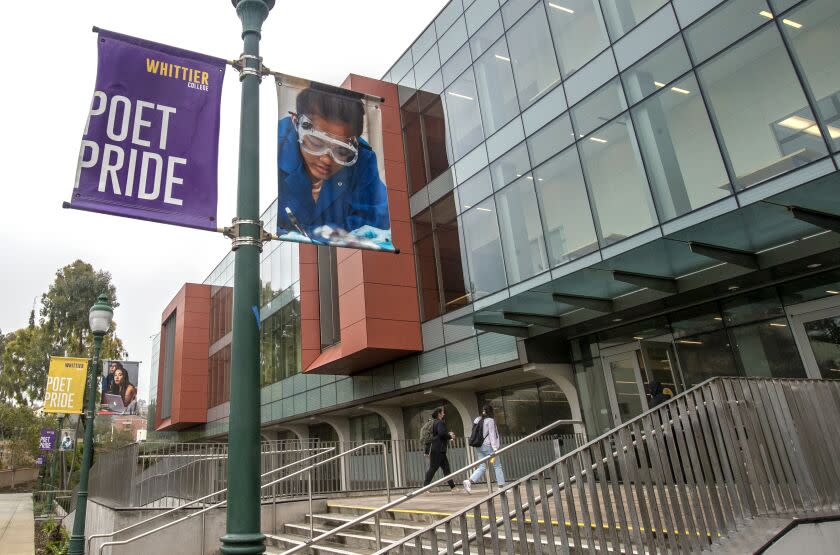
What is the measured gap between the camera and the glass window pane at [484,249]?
16094 millimetres

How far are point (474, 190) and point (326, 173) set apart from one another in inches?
511

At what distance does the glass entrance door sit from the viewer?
46.6 feet

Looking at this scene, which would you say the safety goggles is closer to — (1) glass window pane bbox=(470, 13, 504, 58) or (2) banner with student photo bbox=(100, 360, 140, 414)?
(1) glass window pane bbox=(470, 13, 504, 58)

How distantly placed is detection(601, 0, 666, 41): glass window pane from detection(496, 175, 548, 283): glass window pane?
4.04 m

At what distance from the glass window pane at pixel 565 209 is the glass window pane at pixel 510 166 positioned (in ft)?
2.58

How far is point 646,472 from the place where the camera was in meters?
5.51

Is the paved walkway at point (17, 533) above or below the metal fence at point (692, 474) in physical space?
below

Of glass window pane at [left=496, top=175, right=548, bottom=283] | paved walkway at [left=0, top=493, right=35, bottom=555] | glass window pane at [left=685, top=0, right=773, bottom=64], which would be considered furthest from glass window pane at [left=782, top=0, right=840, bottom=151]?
paved walkway at [left=0, top=493, right=35, bottom=555]

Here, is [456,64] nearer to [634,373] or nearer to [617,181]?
[617,181]

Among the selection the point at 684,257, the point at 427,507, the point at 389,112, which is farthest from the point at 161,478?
the point at 389,112

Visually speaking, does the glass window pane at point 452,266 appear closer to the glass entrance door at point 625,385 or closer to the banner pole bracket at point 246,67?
the glass entrance door at point 625,385

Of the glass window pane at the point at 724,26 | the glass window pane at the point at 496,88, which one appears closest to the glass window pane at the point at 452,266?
the glass window pane at the point at 496,88

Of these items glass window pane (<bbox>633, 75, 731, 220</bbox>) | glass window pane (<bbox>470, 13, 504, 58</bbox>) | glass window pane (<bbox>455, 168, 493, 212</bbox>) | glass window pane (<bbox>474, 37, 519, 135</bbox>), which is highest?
glass window pane (<bbox>470, 13, 504, 58</bbox>)

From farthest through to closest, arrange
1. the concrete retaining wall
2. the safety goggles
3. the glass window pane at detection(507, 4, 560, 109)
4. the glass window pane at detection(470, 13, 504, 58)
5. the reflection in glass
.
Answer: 1. the glass window pane at detection(470, 13, 504, 58)
2. the glass window pane at detection(507, 4, 560, 109)
3. the reflection in glass
4. the concrete retaining wall
5. the safety goggles
